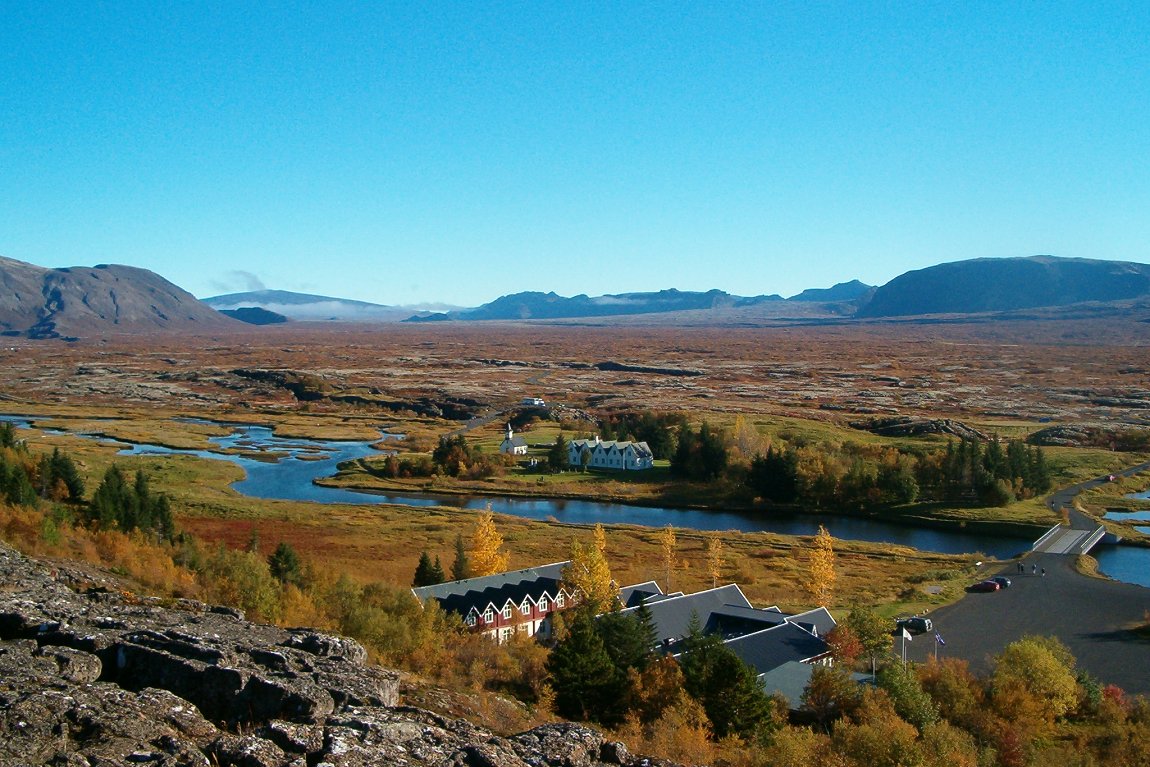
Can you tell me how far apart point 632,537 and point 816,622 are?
2120 cm

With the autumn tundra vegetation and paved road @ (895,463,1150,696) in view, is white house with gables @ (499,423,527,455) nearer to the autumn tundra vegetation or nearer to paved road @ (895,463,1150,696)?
the autumn tundra vegetation

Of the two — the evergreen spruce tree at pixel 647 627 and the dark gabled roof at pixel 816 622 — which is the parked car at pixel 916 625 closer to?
the dark gabled roof at pixel 816 622

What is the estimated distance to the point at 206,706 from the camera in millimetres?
8414

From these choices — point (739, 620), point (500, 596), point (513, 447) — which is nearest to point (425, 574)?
point (500, 596)

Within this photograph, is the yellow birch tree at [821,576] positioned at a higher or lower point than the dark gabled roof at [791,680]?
lower

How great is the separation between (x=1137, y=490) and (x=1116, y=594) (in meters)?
28.8

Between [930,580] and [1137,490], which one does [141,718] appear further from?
[1137,490]

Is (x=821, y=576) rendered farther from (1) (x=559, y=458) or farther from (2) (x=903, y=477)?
(1) (x=559, y=458)

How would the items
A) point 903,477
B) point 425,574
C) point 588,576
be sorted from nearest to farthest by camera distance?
point 588,576 < point 425,574 < point 903,477

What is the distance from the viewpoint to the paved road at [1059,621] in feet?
90.7

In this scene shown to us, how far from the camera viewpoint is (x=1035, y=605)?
1362 inches

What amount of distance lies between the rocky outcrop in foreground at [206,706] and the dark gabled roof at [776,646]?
1513 cm

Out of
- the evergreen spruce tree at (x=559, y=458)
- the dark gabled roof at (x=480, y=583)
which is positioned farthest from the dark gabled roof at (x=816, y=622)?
the evergreen spruce tree at (x=559, y=458)

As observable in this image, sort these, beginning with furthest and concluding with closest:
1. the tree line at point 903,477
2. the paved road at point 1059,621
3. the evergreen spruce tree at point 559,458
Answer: the evergreen spruce tree at point 559,458 < the tree line at point 903,477 < the paved road at point 1059,621
